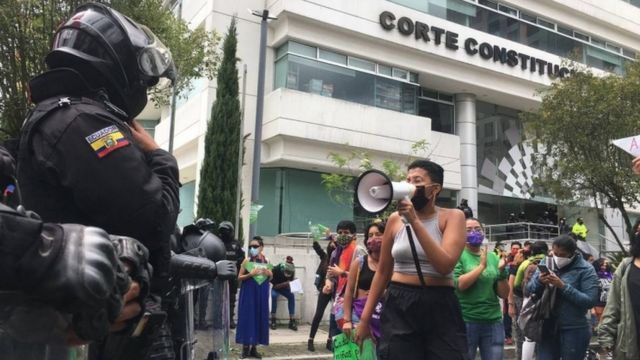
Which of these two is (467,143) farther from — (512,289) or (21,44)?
(21,44)

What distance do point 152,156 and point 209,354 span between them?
999 mm

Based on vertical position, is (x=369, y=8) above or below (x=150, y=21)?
above

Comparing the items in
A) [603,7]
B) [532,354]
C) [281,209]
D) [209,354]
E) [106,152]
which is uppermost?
[603,7]

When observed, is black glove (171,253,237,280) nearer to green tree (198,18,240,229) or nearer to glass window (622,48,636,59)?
green tree (198,18,240,229)

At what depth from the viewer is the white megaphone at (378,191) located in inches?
128

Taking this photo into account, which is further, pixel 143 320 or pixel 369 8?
pixel 369 8

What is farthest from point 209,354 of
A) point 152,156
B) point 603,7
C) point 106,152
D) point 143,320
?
point 603,7

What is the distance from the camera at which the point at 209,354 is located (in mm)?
2506

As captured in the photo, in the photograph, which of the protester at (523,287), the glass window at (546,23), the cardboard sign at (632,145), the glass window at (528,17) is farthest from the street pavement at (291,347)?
the glass window at (546,23)

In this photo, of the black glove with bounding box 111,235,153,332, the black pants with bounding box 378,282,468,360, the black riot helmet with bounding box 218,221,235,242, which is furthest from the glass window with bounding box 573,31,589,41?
the black glove with bounding box 111,235,153,332

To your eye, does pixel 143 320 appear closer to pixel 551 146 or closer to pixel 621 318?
pixel 621 318

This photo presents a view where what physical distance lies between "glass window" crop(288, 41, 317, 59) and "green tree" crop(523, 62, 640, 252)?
727 centimetres

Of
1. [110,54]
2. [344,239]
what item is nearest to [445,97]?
[344,239]

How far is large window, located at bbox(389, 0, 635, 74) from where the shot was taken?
2100 cm
